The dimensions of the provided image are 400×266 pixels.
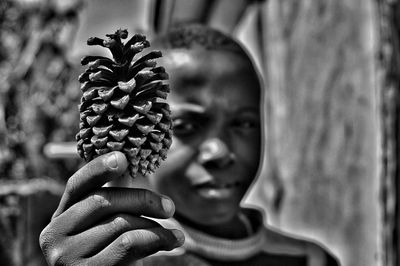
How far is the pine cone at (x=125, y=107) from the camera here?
72 centimetres

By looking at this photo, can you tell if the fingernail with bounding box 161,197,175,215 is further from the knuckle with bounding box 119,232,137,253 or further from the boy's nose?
the boy's nose

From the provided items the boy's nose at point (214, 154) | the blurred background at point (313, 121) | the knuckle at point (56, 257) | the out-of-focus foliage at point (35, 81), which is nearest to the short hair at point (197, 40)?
the boy's nose at point (214, 154)

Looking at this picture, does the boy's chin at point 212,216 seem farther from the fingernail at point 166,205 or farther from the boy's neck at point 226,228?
the fingernail at point 166,205

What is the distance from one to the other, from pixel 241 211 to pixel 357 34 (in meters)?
0.66

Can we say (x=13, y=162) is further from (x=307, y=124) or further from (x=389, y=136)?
(x=389, y=136)

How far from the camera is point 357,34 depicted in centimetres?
175

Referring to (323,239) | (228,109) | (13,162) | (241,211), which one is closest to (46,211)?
(13,162)

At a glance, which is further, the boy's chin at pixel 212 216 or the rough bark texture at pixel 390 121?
the rough bark texture at pixel 390 121

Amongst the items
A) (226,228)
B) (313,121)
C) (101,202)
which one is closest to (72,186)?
(101,202)

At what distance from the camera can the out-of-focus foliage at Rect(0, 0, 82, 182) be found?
226 cm

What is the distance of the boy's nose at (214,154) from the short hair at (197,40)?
13 cm

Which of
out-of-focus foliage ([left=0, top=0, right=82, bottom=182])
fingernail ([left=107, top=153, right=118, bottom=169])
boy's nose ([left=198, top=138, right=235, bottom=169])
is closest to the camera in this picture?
fingernail ([left=107, top=153, right=118, bottom=169])

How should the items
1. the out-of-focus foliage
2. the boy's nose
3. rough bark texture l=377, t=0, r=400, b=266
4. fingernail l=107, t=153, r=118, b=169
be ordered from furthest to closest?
the out-of-focus foliage → rough bark texture l=377, t=0, r=400, b=266 → the boy's nose → fingernail l=107, t=153, r=118, b=169

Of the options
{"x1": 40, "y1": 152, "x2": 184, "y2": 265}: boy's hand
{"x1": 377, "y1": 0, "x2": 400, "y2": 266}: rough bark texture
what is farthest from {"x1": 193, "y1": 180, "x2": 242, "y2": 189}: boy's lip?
{"x1": 377, "y1": 0, "x2": 400, "y2": 266}: rough bark texture
